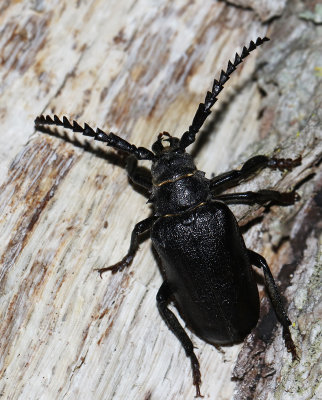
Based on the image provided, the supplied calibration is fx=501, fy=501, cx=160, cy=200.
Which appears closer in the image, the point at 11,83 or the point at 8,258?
the point at 8,258

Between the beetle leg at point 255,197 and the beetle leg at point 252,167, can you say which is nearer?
the beetle leg at point 255,197

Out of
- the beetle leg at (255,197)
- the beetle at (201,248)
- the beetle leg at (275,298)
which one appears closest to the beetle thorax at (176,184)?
the beetle at (201,248)

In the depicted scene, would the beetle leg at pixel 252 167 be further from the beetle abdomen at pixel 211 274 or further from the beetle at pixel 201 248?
the beetle abdomen at pixel 211 274

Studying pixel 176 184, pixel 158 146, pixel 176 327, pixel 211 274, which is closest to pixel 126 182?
pixel 158 146

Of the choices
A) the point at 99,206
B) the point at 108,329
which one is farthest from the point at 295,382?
the point at 99,206

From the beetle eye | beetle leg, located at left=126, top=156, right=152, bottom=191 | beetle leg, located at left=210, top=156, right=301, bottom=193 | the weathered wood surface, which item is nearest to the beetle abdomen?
the weathered wood surface

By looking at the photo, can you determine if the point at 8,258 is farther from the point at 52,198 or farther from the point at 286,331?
the point at 286,331
